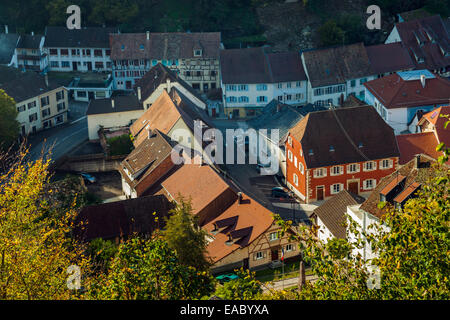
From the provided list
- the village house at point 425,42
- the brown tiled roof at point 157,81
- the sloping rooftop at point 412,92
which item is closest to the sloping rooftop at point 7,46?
the brown tiled roof at point 157,81

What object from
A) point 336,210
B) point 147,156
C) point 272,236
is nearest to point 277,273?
point 272,236

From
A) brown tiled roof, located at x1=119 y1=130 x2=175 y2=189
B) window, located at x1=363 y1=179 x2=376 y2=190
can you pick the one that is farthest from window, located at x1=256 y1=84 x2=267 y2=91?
window, located at x1=363 y1=179 x2=376 y2=190

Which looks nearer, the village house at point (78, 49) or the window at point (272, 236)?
the window at point (272, 236)

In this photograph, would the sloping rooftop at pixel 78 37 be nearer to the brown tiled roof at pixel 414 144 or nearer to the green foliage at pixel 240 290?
the brown tiled roof at pixel 414 144

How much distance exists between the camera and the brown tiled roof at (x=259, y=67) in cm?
7881

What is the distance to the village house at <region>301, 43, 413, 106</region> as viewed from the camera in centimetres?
7881

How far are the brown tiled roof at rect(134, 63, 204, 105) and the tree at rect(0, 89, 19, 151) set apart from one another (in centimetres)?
1322

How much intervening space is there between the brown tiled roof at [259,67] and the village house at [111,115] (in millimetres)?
12714

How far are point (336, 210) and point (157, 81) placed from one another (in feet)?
101

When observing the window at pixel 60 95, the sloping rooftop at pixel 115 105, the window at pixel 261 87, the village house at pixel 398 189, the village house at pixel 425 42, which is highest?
the village house at pixel 425 42

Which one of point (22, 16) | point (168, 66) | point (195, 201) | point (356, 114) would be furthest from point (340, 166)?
point (22, 16)

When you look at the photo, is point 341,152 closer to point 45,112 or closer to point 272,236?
point 272,236

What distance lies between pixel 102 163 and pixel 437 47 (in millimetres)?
45248

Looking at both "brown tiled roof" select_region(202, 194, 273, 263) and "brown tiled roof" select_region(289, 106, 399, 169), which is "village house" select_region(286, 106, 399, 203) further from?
"brown tiled roof" select_region(202, 194, 273, 263)
